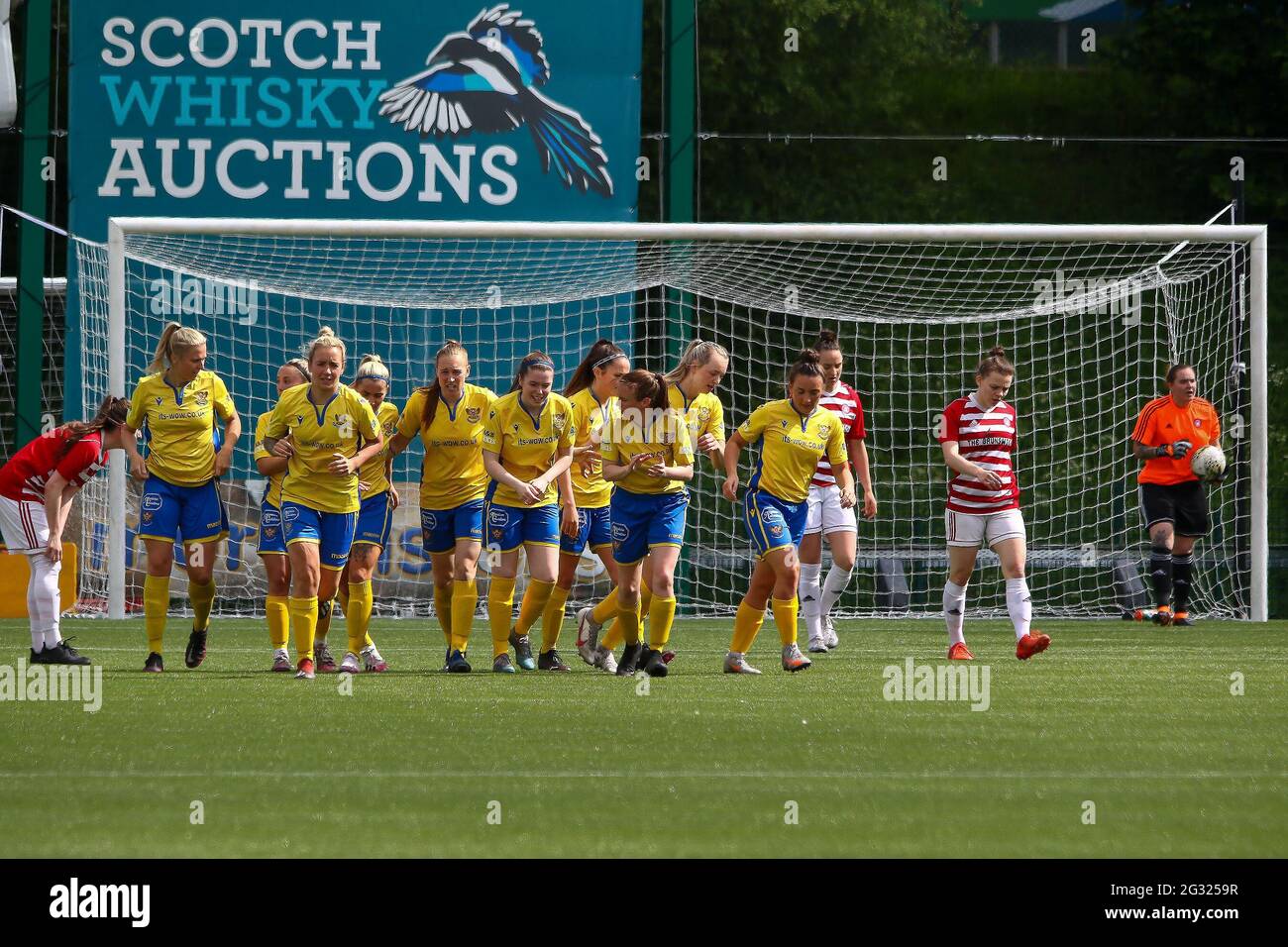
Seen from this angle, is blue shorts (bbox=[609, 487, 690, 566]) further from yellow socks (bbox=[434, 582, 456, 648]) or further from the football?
the football

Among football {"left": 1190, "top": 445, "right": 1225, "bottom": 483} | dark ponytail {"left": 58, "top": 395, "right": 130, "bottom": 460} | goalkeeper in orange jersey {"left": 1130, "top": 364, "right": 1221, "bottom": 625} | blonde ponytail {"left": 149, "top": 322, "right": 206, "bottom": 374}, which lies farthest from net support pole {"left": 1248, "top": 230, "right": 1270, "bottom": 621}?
dark ponytail {"left": 58, "top": 395, "right": 130, "bottom": 460}

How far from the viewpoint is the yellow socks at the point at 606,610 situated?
9.40m

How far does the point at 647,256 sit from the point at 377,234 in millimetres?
2839

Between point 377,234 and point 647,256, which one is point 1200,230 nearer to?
point 647,256

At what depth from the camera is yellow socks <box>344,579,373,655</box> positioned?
926 centimetres

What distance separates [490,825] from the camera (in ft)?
15.4

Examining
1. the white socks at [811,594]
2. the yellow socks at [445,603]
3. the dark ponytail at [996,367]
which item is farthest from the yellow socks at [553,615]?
the dark ponytail at [996,367]

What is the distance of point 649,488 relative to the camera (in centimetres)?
894

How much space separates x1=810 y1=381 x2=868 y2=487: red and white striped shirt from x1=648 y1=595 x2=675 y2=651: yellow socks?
2335mm

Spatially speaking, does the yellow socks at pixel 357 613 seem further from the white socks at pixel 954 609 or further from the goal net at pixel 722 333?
the goal net at pixel 722 333

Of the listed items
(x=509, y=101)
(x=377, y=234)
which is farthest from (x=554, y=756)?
(x=509, y=101)

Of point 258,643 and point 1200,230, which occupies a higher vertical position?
point 1200,230

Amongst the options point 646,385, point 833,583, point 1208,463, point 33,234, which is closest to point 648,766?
point 646,385

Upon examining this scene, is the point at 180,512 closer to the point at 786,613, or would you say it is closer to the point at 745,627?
the point at 745,627
